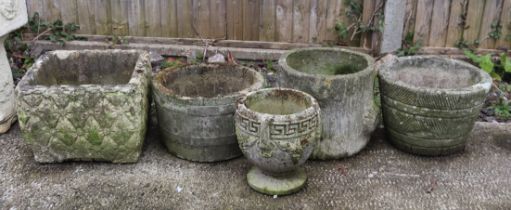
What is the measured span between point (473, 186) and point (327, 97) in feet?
3.29

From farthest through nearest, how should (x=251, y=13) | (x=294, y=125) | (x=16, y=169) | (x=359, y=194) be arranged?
(x=251, y=13) → (x=16, y=169) → (x=359, y=194) → (x=294, y=125)

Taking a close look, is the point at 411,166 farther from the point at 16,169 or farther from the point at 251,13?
the point at 16,169

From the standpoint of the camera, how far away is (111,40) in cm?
500

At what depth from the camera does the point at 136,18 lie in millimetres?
4945

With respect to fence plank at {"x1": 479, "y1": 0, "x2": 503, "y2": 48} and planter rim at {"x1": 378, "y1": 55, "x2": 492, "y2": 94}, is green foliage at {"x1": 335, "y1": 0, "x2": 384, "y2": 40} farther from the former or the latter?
planter rim at {"x1": 378, "y1": 55, "x2": 492, "y2": 94}

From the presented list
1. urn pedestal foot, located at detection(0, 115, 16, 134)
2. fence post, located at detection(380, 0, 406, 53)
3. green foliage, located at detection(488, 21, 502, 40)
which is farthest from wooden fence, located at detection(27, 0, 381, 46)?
urn pedestal foot, located at detection(0, 115, 16, 134)

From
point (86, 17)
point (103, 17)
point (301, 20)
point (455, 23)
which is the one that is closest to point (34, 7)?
point (86, 17)

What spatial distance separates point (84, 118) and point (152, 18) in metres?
1.83

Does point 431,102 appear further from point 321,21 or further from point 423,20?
point 321,21

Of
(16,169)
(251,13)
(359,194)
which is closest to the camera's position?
(359,194)

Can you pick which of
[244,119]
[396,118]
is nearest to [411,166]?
[396,118]

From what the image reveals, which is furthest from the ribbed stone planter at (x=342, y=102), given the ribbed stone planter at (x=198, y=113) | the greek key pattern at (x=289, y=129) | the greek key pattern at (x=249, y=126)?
the greek key pattern at (x=249, y=126)

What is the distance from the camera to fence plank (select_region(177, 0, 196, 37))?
4.87m

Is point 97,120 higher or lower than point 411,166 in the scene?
higher
